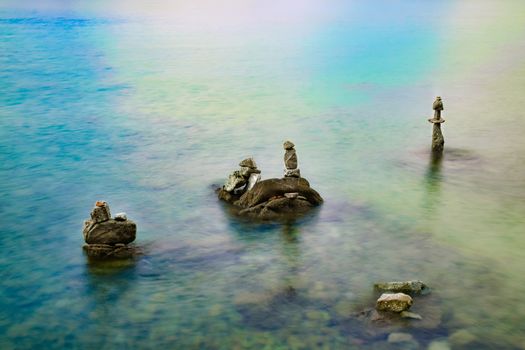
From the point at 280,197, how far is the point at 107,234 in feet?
23.3

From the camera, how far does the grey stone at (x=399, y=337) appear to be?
1606 centimetres

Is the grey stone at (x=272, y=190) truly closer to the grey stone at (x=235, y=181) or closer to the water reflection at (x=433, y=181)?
the grey stone at (x=235, y=181)

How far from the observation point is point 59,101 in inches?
2063

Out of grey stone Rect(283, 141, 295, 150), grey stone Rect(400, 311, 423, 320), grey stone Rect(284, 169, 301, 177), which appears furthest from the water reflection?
grey stone Rect(400, 311, 423, 320)

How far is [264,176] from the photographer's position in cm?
3088

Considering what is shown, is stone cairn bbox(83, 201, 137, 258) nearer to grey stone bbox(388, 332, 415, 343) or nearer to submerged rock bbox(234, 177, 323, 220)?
submerged rock bbox(234, 177, 323, 220)

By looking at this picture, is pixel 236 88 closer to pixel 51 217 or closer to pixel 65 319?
pixel 51 217

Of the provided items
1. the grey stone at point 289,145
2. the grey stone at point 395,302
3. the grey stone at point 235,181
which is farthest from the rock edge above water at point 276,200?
the grey stone at point 395,302

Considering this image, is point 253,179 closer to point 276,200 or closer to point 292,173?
point 276,200

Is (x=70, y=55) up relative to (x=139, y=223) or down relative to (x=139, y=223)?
up

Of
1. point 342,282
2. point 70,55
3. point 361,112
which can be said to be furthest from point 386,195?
point 70,55

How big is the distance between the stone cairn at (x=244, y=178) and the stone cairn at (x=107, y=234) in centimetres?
606

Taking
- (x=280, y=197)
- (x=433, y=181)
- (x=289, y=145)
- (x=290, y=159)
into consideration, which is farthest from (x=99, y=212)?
(x=433, y=181)

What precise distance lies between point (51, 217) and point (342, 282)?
1285 centimetres
